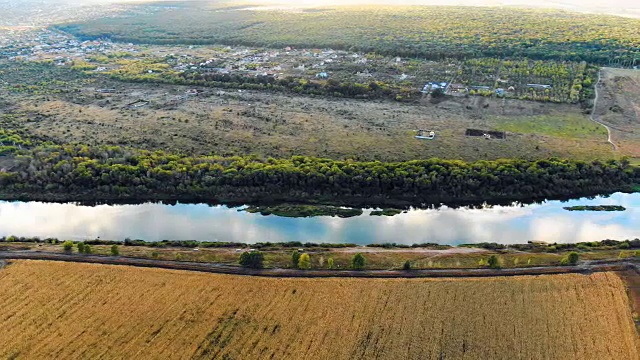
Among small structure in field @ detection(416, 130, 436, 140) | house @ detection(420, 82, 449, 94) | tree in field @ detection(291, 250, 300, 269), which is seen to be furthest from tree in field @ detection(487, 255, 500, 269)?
house @ detection(420, 82, 449, 94)

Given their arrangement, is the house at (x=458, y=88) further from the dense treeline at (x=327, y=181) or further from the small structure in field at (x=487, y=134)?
the dense treeline at (x=327, y=181)

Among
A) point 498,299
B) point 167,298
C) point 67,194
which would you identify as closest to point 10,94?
point 67,194

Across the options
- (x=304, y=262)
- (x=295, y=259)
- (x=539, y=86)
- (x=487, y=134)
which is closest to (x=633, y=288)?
(x=304, y=262)

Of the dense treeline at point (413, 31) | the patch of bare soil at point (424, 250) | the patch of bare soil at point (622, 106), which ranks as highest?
the dense treeline at point (413, 31)

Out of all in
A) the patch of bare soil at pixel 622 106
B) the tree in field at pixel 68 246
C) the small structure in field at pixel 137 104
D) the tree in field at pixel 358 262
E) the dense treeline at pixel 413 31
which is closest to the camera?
the tree in field at pixel 358 262

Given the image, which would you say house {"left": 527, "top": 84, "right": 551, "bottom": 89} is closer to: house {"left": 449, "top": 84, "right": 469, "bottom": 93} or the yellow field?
house {"left": 449, "top": 84, "right": 469, "bottom": 93}

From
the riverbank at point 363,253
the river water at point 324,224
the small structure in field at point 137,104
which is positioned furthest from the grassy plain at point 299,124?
the riverbank at point 363,253

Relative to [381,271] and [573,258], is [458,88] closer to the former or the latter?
[573,258]
